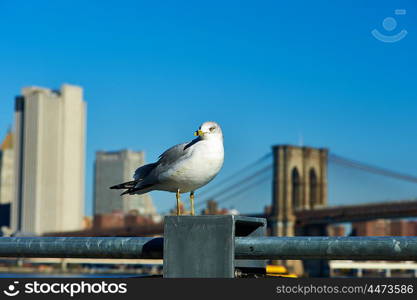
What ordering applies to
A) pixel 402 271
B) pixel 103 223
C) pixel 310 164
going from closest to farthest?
pixel 310 164 < pixel 402 271 < pixel 103 223

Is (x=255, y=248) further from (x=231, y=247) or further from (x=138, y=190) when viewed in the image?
(x=138, y=190)

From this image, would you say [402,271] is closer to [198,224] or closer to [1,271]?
[1,271]

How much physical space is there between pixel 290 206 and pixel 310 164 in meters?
12.0

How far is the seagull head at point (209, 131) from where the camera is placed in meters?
4.56

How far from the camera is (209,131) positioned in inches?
180

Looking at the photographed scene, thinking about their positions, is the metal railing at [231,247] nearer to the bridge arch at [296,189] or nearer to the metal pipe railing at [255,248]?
the metal pipe railing at [255,248]

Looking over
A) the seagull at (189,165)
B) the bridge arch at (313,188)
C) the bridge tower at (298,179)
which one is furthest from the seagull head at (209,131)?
the bridge arch at (313,188)

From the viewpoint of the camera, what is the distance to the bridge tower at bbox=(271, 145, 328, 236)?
380 ft

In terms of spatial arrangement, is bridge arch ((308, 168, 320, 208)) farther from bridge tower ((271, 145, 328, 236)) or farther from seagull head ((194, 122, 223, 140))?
seagull head ((194, 122, 223, 140))

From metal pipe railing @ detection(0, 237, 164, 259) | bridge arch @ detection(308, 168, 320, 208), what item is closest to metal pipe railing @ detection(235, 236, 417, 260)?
metal pipe railing @ detection(0, 237, 164, 259)

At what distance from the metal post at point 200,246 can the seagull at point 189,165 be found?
2.04 feet

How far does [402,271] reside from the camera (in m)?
133

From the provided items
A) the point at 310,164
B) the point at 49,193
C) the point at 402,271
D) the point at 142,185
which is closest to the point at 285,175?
the point at 310,164

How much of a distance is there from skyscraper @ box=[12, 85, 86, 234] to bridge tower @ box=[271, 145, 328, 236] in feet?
252
